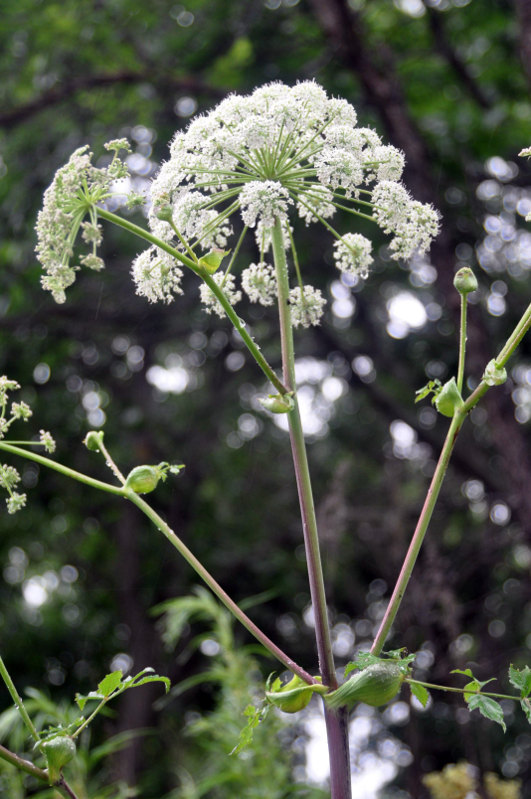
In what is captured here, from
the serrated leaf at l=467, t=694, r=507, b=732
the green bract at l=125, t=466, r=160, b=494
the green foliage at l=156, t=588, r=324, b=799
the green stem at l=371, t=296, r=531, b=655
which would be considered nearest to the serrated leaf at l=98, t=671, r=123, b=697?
the green bract at l=125, t=466, r=160, b=494

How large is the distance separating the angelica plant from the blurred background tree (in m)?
3.08

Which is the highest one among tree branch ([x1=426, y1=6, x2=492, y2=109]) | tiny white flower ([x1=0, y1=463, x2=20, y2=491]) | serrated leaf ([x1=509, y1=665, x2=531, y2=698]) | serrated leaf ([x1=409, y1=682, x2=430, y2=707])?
tree branch ([x1=426, y1=6, x2=492, y2=109])

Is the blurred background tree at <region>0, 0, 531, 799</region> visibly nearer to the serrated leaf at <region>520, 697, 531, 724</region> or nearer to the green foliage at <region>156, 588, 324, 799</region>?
the green foliage at <region>156, 588, 324, 799</region>

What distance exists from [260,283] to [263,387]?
867cm

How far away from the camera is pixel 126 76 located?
614cm

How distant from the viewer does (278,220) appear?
1207 millimetres

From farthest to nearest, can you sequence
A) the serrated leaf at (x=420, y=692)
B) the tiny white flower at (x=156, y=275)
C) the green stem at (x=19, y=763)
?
the tiny white flower at (x=156, y=275) < the serrated leaf at (x=420, y=692) < the green stem at (x=19, y=763)

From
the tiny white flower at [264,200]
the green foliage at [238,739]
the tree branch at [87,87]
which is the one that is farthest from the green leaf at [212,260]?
the tree branch at [87,87]

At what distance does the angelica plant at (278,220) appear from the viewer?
102cm

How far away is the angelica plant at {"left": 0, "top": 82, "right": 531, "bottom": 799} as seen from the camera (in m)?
1.02

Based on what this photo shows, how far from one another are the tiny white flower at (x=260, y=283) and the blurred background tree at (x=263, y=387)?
2.96 m

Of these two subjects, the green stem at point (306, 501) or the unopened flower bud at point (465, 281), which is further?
the unopened flower bud at point (465, 281)

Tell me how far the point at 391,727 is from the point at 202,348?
15.6 feet

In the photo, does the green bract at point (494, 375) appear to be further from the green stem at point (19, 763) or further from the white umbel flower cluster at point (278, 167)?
the green stem at point (19, 763)
